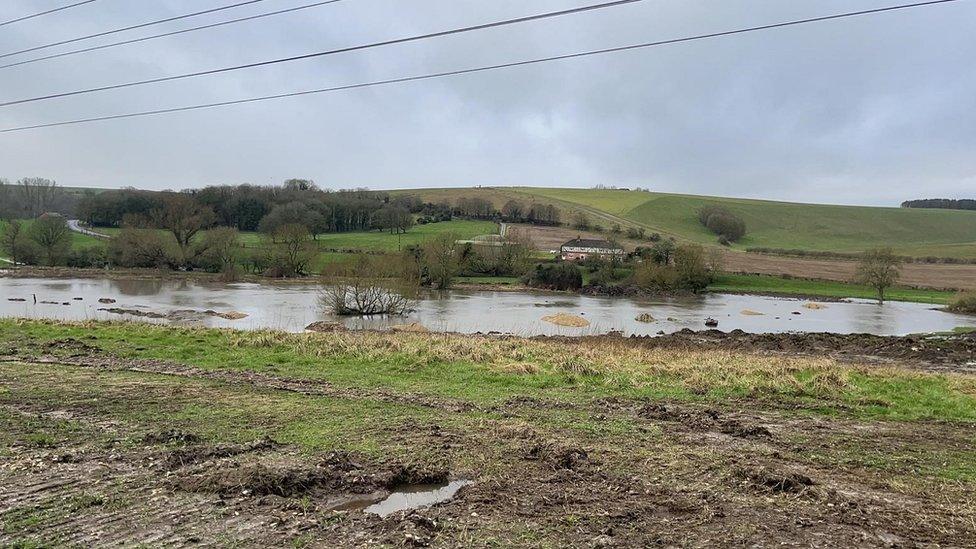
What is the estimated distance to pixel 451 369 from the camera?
43.8 feet

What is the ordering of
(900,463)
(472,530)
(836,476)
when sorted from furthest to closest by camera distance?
(900,463), (836,476), (472,530)

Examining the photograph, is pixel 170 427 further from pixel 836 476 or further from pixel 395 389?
pixel 836 476

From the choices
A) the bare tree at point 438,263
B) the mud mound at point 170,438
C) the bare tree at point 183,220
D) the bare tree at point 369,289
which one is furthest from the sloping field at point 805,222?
the mud mound at point 170,438

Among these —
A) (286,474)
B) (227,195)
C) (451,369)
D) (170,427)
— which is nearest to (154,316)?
(451,369)

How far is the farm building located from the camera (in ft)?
269

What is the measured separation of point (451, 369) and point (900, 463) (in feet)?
27.7

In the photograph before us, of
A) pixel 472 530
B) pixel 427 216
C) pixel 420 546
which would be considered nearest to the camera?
pixel 420 546

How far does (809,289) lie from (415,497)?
79.1m

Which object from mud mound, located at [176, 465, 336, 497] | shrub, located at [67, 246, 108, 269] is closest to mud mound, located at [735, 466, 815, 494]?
mud mound, located at [176, 465, 336, 497]

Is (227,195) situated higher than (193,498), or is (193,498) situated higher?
(227,195)

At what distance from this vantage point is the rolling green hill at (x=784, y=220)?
427 ft

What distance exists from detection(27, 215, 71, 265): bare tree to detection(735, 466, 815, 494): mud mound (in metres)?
88.7

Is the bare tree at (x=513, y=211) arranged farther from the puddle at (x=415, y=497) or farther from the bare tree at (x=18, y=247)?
the puddle at (x=415, y=497)

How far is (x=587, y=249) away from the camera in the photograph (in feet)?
291
